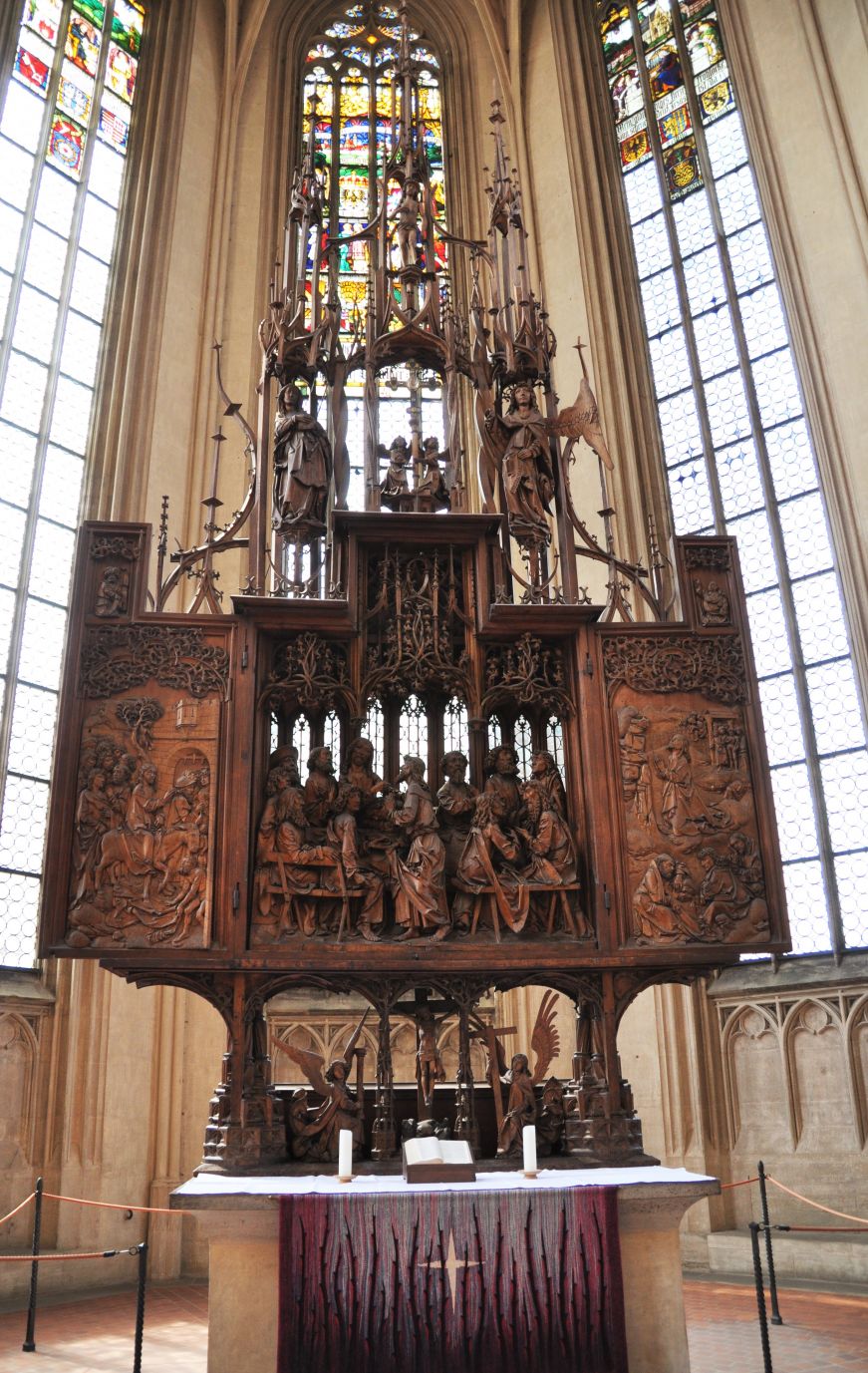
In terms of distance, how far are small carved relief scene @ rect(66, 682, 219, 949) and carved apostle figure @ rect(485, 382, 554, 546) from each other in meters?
2.39

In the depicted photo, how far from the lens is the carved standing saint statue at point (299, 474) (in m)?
7.58

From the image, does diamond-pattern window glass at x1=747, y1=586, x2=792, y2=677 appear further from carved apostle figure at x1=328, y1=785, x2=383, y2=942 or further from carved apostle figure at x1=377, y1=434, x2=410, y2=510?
carved apostle figure at x1=328, y1=785, x2=383, y2=942

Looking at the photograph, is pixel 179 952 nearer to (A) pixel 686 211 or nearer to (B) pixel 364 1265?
(B) pixel 364 1265

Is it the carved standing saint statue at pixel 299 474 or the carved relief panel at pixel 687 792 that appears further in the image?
the carved standing saint statue at pixel 299 474

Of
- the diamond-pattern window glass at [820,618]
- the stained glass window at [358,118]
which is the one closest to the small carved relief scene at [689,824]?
the diamond-pattern window glass at [820,618]

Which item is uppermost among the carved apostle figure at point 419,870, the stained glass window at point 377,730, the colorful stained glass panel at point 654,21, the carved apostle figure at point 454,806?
the colorful stained glass panel at point 654,21

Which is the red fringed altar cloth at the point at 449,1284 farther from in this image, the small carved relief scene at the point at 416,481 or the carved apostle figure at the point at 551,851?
the small carved relief scene at the point at 416,481

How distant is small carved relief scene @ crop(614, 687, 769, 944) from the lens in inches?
260

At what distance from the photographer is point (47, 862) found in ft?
20.4

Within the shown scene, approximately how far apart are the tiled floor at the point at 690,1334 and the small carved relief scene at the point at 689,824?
2.63m

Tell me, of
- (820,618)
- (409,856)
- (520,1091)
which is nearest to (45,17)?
(820,618)

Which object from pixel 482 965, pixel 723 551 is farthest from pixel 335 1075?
pixel 723 551

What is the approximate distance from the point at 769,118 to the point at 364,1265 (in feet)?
41.6

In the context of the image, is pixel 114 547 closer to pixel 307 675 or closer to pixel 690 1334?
pixel 307 675
